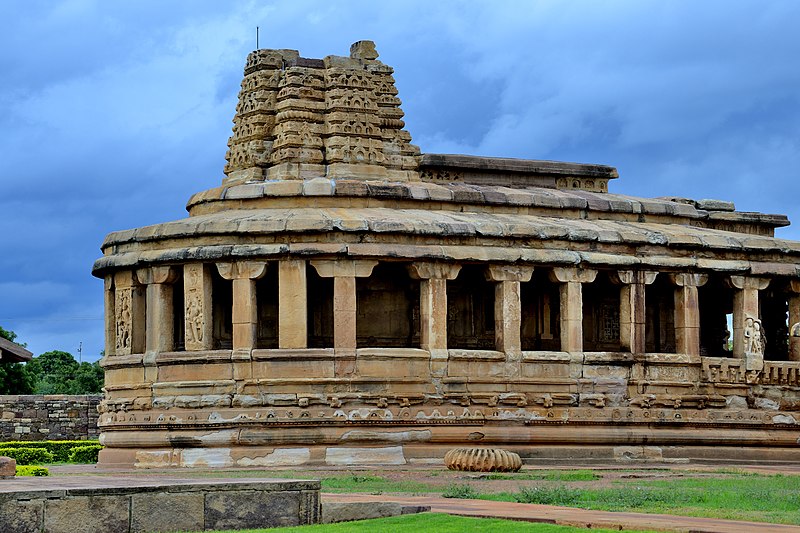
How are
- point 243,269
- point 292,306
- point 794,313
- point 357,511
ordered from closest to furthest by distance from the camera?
1. point 357,511
2. point 292,306
3. point 243,269
4. point 794,313

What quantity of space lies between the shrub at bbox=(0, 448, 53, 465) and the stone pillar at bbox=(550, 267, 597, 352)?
1367 centimetres

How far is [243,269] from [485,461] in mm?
7693

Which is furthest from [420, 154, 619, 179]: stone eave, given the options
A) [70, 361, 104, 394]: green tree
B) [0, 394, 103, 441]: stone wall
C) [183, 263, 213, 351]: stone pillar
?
[70, 361, 104, 394]: green tree

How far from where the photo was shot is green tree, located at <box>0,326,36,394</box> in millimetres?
69938

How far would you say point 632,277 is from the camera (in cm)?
3594

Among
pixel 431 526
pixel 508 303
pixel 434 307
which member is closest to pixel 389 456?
pixel 434 307

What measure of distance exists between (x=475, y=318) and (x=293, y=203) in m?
5.20

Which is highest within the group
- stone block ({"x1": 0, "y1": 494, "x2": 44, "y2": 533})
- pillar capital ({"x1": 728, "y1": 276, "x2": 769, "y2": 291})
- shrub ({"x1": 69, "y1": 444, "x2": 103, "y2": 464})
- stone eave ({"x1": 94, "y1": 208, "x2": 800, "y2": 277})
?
stone eave ({"x1": 94, "y1": 208, "x2": 800, "y2": 277})

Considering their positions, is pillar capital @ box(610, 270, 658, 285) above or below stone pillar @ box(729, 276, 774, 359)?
above

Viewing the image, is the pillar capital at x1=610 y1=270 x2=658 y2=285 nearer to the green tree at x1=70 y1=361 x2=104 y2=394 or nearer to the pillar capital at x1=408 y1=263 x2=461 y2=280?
the pillar capital at x1=408 y1=263 x2=461 y2=280

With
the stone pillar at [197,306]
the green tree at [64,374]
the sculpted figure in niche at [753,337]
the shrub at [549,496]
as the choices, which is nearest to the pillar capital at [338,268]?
the stone pillar at [197,306]

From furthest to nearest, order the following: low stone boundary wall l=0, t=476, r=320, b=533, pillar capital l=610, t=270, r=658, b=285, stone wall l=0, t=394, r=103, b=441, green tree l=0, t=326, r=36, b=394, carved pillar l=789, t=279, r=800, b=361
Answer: green tree l=0, t=326, r=36, b=394 < stone wall l=0, t=394, r=103, b=441 < carved pillar l=789, t=279, r=800, b=361 < pillar capital l=610, t=270, r=658, b=285 < low stone boundary wall l=0, t=476, r=320, b=533

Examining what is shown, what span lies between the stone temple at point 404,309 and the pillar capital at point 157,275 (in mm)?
47

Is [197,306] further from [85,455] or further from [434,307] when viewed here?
[85,455]
